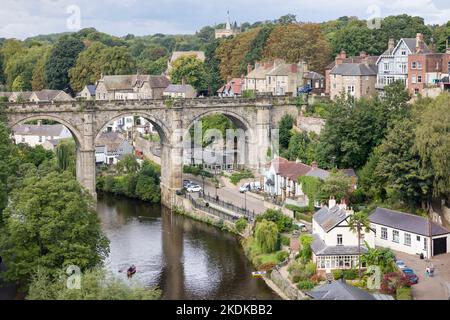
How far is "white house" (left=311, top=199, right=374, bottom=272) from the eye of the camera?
1737 inches

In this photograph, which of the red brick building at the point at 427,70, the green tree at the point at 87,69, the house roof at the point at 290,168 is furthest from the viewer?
the green tree at the point at 87,69

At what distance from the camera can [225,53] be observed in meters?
103

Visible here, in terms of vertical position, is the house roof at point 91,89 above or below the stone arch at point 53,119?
above

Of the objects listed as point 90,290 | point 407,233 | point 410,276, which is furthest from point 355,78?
point 90,290

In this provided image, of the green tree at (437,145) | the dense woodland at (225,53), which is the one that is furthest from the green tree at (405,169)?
the dense woodland at (225,53)

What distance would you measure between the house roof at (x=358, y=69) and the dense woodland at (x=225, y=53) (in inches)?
476

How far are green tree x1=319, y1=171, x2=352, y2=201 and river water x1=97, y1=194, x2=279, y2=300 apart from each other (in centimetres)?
692

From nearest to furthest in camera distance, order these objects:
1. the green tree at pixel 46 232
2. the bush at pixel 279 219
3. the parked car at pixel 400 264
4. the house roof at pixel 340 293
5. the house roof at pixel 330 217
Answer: the house roof at pixel 340 293, the green tree at pixel 46 232, the parked car at pixel 400 264, the house roof at pixel 330 217, the bush at pixel 279 219

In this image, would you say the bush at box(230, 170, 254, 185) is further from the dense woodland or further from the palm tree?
the palm tree

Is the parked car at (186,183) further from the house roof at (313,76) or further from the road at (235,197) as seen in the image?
the house roof at (313,76)

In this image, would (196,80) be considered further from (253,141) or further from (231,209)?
(231,209)

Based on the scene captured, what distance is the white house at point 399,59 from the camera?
6662 centimetres

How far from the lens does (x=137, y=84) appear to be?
98500 mm

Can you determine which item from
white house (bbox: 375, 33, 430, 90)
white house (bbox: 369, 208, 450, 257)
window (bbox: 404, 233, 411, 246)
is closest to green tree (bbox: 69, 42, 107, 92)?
white house (bbox: 375, 33, 430, 90)
